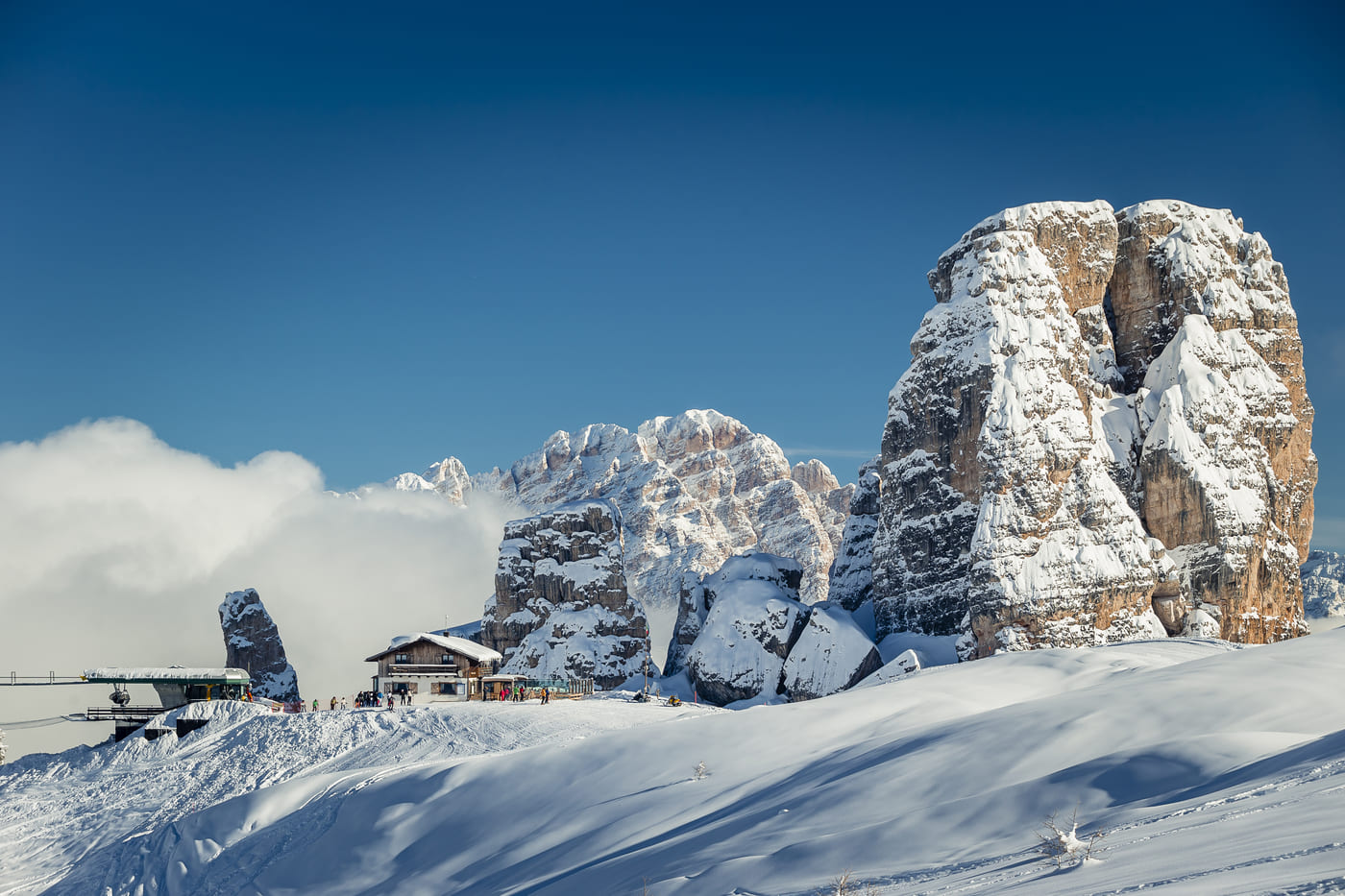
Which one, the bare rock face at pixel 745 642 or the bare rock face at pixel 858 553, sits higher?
the bare rock face at pixel 858 553

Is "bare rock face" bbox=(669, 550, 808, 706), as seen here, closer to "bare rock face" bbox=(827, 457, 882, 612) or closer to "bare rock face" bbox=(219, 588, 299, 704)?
"bare rock face" bbox=(827, 457, 882, 612)

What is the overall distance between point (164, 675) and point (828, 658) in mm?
38054

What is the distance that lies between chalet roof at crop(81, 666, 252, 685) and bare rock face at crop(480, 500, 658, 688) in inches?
1026

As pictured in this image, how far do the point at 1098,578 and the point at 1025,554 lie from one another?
14.5ft

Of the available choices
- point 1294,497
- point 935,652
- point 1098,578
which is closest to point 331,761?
point 935,652

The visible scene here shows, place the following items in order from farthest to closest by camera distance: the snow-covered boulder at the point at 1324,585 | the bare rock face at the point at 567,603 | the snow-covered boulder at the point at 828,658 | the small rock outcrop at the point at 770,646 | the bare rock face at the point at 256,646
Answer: the snow-covered boulder at the point at 1324,585
the bare rock face at the point at 256,646
the bare rock face at the point at 567,603
the small rock outcrop at the point at 770,646
the snow-covered boulder at the point at 828,658

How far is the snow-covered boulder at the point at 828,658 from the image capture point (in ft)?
220

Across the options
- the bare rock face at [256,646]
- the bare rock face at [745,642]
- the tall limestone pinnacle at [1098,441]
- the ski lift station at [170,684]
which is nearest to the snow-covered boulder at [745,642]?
the bare rock face at [745,642]

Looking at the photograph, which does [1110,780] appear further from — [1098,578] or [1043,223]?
[1043,223]

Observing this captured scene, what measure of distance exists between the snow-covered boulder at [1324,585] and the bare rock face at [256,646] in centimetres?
11771

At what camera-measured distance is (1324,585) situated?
157m

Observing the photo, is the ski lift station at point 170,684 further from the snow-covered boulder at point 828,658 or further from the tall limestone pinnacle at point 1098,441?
the tall limestone pinnacle at point 1098,441

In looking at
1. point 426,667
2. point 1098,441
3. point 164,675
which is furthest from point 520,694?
point 1098,441

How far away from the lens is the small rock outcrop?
67.9 metres
